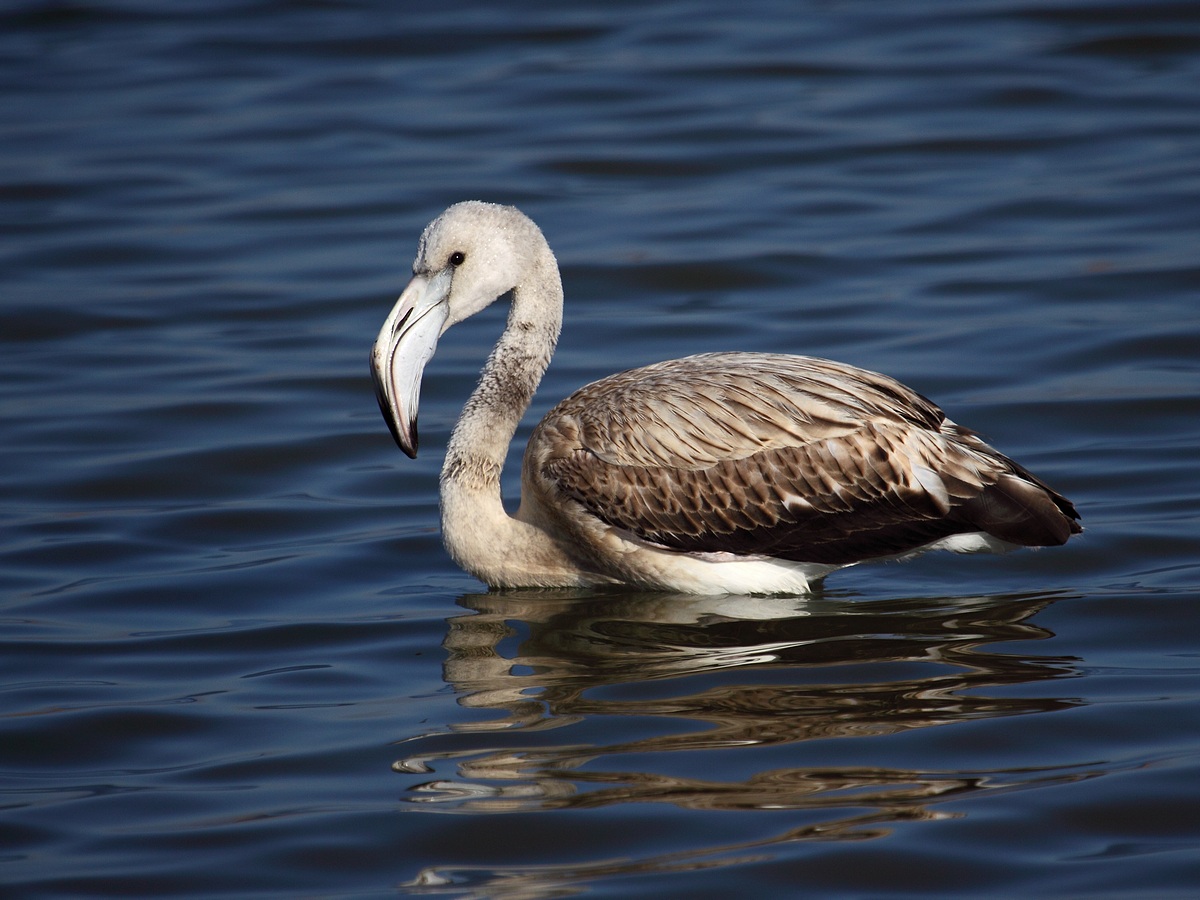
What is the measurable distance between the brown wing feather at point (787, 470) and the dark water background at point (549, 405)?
37 centimetres

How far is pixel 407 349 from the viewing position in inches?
292

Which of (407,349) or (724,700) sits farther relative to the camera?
(407,349)

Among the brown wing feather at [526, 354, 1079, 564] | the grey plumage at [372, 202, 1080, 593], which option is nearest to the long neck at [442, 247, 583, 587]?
the grey plumage at [372, 202, 1080, 593]

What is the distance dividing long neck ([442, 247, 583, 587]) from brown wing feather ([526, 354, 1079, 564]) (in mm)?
293

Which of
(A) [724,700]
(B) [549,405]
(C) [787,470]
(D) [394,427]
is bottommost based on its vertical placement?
(A) [724,700]

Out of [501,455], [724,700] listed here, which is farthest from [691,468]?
[724,700]

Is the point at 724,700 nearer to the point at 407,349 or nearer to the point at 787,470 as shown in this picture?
the point at 787,470

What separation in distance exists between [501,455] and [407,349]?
2.24 feet

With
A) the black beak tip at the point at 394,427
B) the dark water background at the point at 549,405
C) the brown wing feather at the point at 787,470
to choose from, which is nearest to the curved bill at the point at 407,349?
the black beak tip at the point at 394,427

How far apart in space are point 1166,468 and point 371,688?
462cm

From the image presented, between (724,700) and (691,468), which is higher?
(691,468)

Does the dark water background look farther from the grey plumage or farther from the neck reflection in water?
the grey plumage

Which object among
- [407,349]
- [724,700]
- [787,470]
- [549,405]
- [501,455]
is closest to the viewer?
[724,700]

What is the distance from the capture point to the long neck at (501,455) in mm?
7516
